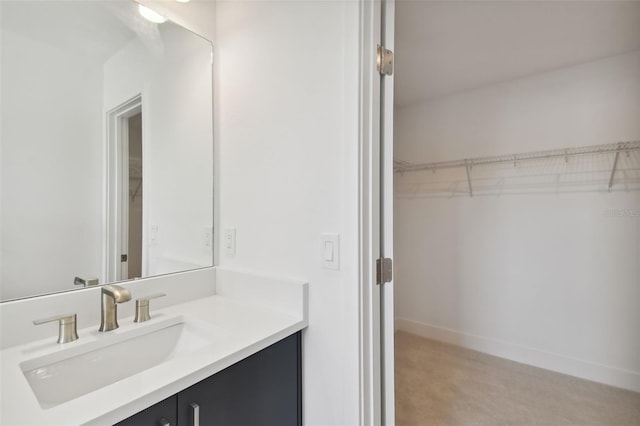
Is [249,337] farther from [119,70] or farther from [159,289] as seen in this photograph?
[119,70]

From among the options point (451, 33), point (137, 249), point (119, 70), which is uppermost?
point (451, 33)

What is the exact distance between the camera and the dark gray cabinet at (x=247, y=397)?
721 millimetres

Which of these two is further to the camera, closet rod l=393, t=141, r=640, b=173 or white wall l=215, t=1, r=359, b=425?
closet rod l=393, t=141, r=640, b=173

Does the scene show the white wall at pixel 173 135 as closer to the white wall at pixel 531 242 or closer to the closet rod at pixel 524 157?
the closet rod at pixel 524 157

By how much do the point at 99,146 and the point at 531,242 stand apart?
9.45 ft

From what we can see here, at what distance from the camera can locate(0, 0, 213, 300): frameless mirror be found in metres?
0.94

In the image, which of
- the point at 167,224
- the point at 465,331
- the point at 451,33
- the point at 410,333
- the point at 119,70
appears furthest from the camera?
the point at 410,333

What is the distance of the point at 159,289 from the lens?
47.3 inches

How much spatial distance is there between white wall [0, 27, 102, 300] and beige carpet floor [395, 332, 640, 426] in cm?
188

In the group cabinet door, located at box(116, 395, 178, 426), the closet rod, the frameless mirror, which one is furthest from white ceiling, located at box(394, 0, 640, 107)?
cabinet door, located at box(116, 395, 178, 426)

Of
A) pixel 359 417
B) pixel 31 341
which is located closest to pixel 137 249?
pixel 31 341

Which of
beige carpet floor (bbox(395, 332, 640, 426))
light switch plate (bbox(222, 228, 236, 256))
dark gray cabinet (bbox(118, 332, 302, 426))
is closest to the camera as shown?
dark gray cabinet (bbox(118, 332, 302, 426))

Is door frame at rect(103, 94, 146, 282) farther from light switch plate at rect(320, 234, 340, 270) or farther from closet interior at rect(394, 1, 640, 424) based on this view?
closet interior at rect(394, 1, 640, 424)

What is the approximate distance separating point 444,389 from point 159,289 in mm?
1947
